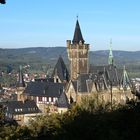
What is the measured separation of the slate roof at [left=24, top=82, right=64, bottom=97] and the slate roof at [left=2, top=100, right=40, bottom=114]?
362cm

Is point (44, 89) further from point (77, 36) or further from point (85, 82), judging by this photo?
point (85, 82)

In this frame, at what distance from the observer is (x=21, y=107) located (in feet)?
282

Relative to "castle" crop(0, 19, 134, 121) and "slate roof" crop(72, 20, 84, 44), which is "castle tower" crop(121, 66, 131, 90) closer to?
"castle" crop(0, 19, 134, 121)

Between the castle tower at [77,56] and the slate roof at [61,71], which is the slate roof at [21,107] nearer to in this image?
the slate roof at [61,71]

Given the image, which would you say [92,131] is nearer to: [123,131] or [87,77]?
[123,131]

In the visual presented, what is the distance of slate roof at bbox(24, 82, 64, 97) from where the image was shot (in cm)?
8769

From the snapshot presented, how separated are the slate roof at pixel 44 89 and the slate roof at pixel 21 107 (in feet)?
11.9

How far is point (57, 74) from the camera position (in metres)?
92.2

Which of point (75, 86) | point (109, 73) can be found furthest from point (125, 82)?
point (75, 86)

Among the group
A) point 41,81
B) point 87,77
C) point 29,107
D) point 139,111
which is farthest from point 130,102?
point 41,81

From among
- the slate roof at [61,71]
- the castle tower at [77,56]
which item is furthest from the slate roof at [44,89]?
the castle tower at [77,56]

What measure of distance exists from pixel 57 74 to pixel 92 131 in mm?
72717

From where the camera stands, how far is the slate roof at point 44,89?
87688 millimetres

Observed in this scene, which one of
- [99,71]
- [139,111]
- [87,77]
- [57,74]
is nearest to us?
[139,111]
